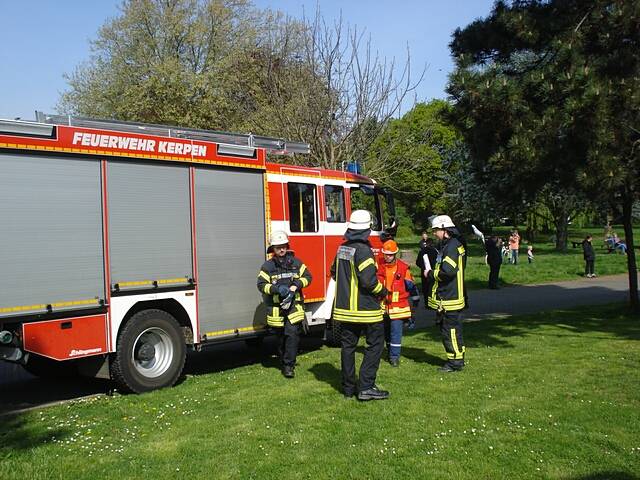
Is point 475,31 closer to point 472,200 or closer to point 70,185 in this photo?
point 70,185

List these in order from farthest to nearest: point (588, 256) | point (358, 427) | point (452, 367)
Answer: point (588, 256), point (452, 367), point (358, 427)

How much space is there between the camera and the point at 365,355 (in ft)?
22.3

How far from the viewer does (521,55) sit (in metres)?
10.2

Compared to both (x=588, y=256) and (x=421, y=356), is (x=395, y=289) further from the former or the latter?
(x=588, y=256)

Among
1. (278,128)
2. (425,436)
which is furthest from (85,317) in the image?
(278,128)

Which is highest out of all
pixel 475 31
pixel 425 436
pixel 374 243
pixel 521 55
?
pixel 475 31

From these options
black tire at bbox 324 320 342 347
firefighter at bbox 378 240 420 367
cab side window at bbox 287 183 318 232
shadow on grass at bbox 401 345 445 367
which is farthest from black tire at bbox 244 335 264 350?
firefighter at bbox 378 240 420 367

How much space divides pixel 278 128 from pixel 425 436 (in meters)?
13.3

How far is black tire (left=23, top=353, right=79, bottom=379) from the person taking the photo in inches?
310

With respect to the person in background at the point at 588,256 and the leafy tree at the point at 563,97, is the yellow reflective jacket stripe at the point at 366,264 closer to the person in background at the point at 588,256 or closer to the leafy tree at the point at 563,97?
the leafy tree at the point at 563,97

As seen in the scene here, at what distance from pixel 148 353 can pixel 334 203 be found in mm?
3914

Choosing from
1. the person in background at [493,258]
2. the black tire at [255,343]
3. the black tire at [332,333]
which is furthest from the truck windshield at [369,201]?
the person in background at [493,258]

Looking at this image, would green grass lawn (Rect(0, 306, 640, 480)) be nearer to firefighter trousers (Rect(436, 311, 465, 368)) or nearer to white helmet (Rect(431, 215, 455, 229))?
firefighter trousers (Rect(436, 311, 465, 368))

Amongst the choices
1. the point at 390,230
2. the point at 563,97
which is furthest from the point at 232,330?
the point at 563,97
